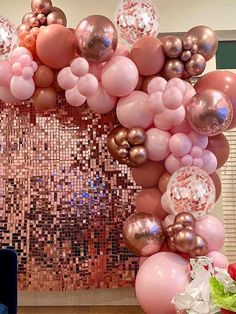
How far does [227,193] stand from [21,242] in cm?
181

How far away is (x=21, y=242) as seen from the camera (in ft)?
11.0

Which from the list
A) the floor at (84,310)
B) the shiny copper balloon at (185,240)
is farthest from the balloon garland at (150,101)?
the floor at (84,310)

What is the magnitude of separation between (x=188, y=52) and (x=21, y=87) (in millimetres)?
1013

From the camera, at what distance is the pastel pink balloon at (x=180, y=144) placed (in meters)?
2.38

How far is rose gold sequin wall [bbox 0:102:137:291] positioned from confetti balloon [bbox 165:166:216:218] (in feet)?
3.34

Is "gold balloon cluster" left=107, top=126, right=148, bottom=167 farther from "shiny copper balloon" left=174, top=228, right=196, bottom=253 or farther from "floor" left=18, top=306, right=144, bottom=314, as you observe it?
"floor" left=18, top=306, right=144, bottom=314

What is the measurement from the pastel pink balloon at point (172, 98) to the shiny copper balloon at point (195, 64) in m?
0.23

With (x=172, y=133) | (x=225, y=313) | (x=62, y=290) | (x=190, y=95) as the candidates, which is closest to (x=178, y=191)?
(x=172, y=133)

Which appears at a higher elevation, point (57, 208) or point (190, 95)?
point (190, 95)

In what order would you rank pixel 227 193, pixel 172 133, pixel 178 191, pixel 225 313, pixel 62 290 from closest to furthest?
pixel 225 313 < pixel 178 191 < pixel 172 133 < pixel 62 290 < pixel 227 193

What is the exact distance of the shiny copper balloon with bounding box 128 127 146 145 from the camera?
2418mm

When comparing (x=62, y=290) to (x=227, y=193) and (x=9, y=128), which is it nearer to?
(x=9, y=128)

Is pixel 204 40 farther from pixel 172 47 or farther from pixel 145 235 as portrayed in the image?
pixel 145 235

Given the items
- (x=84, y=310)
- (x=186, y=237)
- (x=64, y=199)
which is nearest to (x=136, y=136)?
(x=186, y=237)
